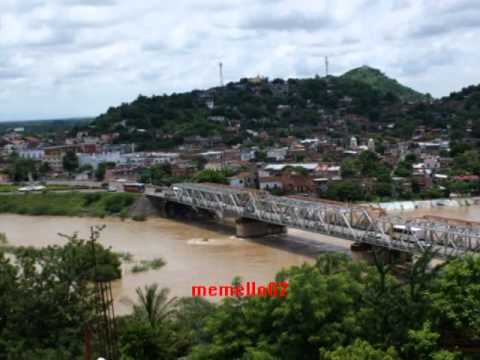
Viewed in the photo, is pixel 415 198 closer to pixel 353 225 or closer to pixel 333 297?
pixel 353 225

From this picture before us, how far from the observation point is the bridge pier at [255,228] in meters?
28.1

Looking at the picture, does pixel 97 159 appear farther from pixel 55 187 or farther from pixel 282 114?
pixel 282 114

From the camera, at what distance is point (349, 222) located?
72.1 ft

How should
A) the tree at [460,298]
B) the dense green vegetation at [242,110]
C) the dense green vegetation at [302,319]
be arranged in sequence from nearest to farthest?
the dense green vegetation at [302,319], the tree at [460,298], the dense green vegetation at [242,110]

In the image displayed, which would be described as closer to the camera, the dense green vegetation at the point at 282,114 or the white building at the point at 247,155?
the white building at the point at 247,155

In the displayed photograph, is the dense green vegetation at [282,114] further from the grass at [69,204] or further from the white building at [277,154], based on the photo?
the grass at [69,204]

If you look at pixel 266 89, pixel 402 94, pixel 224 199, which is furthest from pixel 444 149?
pixel 402 94

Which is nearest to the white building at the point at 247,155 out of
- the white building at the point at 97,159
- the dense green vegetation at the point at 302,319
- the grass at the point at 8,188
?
the white building at the point at 97,159

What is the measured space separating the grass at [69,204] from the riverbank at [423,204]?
13.9 metres

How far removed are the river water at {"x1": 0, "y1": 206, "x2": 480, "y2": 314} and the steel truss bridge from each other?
3.85 ft

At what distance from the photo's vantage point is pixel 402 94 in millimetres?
136250

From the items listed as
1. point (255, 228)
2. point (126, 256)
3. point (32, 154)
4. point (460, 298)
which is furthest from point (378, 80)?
point (460, 298)

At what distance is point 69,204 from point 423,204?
2007cm

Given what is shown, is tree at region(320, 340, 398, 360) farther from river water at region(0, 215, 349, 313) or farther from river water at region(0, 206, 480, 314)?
river water at region(0, 215, 349, 313)
